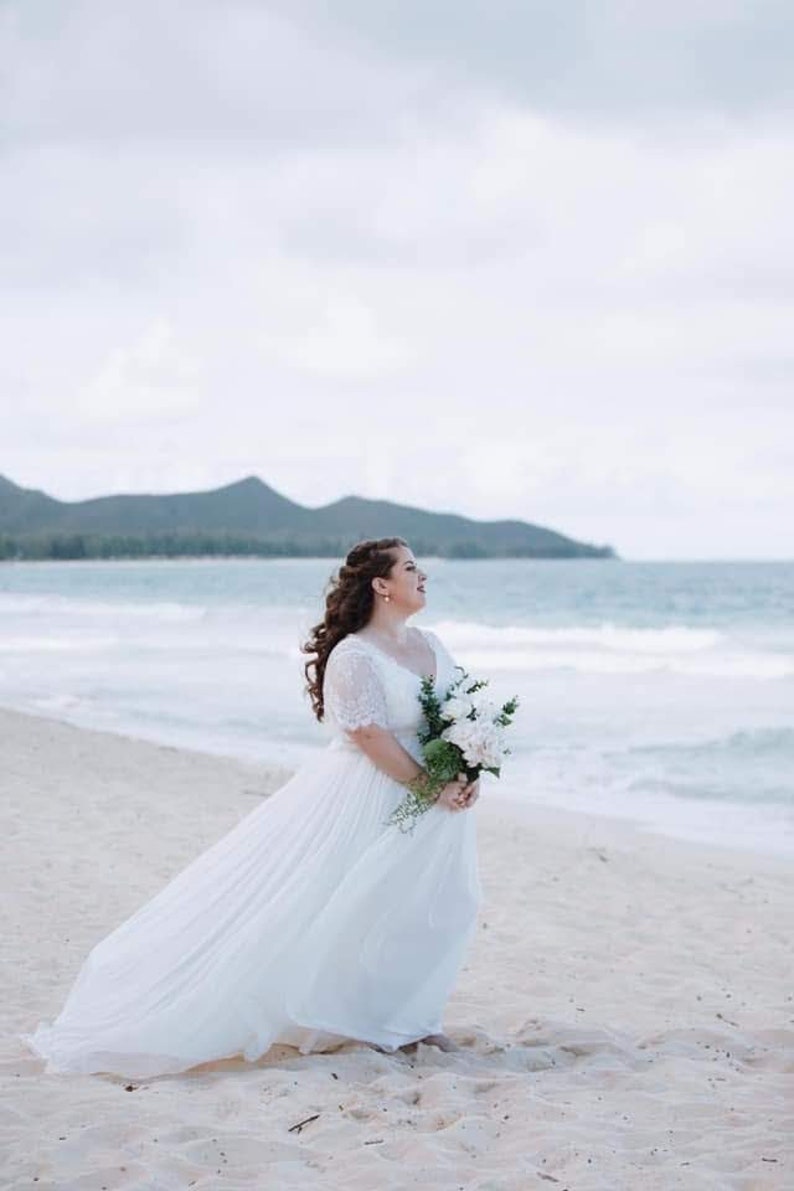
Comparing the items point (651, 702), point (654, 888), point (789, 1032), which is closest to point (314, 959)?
point (789, 1032)

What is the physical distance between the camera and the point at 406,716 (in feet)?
16.1

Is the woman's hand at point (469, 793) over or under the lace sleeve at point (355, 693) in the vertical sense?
under

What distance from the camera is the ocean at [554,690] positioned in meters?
12.4

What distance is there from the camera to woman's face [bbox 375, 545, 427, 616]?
196 inches

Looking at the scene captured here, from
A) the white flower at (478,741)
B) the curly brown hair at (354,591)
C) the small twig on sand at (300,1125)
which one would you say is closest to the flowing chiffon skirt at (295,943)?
the white flower at (478,741)

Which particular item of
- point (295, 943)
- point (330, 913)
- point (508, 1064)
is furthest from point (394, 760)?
point (508, 1064)

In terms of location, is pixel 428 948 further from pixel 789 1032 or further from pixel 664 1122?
pixel 789 1032

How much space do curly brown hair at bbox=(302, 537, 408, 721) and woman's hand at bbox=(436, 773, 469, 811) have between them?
61 cm

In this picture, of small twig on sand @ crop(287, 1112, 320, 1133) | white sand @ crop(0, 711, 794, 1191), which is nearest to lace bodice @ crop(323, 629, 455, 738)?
white sand @ crop(0, 711, 794, 1191)

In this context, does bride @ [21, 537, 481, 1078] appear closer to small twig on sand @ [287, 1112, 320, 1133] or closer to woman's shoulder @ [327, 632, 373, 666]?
woman's shoulder @ [327, 632, 373, 666]

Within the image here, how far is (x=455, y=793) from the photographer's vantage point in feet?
15.8

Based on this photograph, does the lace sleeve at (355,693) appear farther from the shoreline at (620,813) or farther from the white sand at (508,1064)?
the shoreline at (620,813)

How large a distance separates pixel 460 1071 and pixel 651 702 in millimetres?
15890

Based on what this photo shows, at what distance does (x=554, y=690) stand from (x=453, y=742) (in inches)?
691
